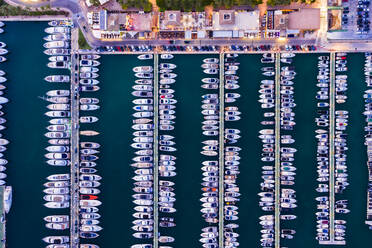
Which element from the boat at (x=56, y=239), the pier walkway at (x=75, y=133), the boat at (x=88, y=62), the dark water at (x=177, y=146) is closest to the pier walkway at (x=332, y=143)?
the dark water at (x=177, y=146)

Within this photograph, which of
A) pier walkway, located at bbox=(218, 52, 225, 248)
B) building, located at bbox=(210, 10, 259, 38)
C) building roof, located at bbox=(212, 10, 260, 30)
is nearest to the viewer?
building, located at bbox=(210, 10, 259, 38)

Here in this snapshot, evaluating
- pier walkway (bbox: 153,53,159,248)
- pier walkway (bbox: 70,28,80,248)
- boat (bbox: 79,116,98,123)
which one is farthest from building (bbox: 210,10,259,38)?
boat (bbox: 79,116,98,123)

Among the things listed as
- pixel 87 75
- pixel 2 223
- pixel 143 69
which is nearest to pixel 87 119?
pixel 87 75

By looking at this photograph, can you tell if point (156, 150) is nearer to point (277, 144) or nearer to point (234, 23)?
point (277, 144)

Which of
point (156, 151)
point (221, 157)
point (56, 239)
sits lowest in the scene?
point (56, 239)

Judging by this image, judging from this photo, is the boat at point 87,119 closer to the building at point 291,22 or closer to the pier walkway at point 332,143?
the building at point 291,22

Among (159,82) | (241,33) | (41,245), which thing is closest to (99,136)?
(159,82)

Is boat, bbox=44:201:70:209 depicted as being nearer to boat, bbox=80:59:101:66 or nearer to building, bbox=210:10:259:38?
boat, bbox=80:59:101:66
